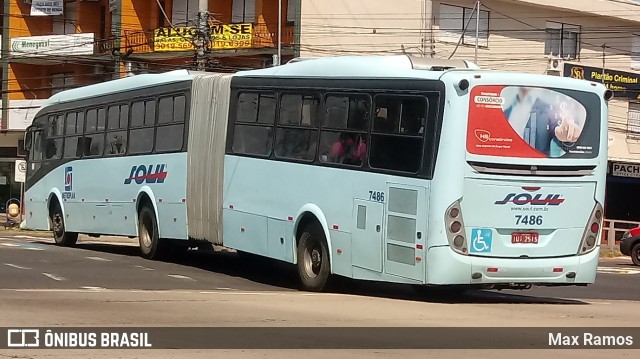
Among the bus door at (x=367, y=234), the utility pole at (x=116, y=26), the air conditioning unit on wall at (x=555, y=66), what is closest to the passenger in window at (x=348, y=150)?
the bus door at (x=367, y=234)

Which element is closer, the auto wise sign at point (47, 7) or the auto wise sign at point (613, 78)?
the auto wise sign at point (613, 78)

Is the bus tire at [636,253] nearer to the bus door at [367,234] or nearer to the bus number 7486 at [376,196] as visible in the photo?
the bus door at [367,234]

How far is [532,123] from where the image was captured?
14.8 m

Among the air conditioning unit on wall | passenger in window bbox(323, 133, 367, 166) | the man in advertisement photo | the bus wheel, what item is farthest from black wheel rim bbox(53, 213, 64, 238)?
the air conditioning unit on wall

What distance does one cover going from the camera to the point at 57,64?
57.4 meters

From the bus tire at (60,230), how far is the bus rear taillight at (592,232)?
46.9 ft

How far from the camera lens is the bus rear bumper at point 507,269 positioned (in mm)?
14492

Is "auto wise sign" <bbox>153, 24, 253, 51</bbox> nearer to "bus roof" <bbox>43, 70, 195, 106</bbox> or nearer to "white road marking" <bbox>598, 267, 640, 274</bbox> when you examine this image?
"bus roof" <bbox>43, 70, 195, 106</bbox>

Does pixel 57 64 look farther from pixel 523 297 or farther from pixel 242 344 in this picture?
pixel 242 344

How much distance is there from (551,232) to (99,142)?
470 inches

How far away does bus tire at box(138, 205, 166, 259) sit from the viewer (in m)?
21.8

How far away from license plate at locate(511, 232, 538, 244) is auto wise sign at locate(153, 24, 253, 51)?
111ft

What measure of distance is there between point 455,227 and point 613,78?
40552mm

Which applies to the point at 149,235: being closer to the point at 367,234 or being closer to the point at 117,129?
the point at 117,129
